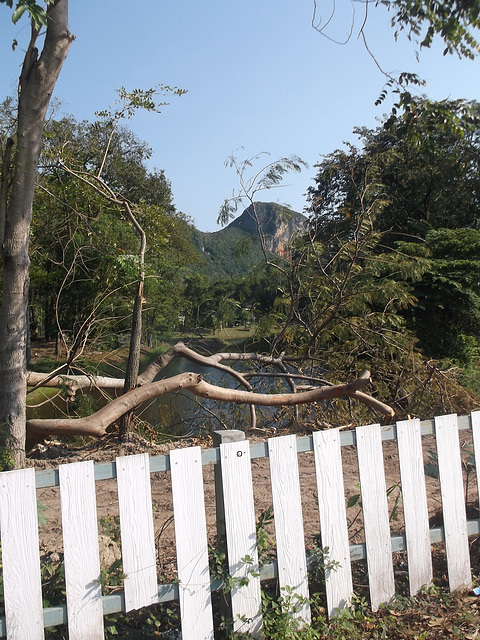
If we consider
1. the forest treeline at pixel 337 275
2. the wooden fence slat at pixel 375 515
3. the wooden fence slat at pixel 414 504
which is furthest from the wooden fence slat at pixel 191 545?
the forest treeline at pixel 337 275

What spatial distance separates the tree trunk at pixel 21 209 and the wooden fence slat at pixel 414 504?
9.11 ft

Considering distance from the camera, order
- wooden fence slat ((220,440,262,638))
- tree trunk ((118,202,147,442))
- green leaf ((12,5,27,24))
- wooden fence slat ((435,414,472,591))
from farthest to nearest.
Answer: tree trunk ((118,202,147,442)) → wooden fence slat ((435,414,472,591)) → green leaf ((12,5,27,24)) → wooden fence slat ((220,440,262,638))

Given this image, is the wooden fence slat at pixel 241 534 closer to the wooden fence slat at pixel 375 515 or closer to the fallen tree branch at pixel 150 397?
the wooden fence slat at pixel 375 515

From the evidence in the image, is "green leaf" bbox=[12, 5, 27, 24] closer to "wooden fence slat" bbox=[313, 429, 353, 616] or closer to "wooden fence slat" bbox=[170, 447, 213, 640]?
"wooden fence slat" bbox=[170, 447, 213, 640]

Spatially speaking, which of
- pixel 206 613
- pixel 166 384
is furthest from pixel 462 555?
pixel 166 384

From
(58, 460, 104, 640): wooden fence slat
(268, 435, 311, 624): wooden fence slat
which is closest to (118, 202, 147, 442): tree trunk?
(268, 435, 311, 624): wooden fence slat

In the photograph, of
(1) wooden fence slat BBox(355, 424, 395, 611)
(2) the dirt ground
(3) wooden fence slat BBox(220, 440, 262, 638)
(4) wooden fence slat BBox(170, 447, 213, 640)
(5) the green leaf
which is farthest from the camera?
(2) the dirt ground

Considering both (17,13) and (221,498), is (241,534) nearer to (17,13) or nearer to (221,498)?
(221,498)

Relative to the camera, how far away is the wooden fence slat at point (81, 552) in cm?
221

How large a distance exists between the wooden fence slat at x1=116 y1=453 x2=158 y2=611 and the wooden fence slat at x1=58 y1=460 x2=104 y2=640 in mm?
119

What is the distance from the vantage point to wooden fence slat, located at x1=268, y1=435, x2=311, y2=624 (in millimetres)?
2598

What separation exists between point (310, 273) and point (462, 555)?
598 centimetres

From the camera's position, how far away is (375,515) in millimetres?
2812

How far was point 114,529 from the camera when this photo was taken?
3.08 m
